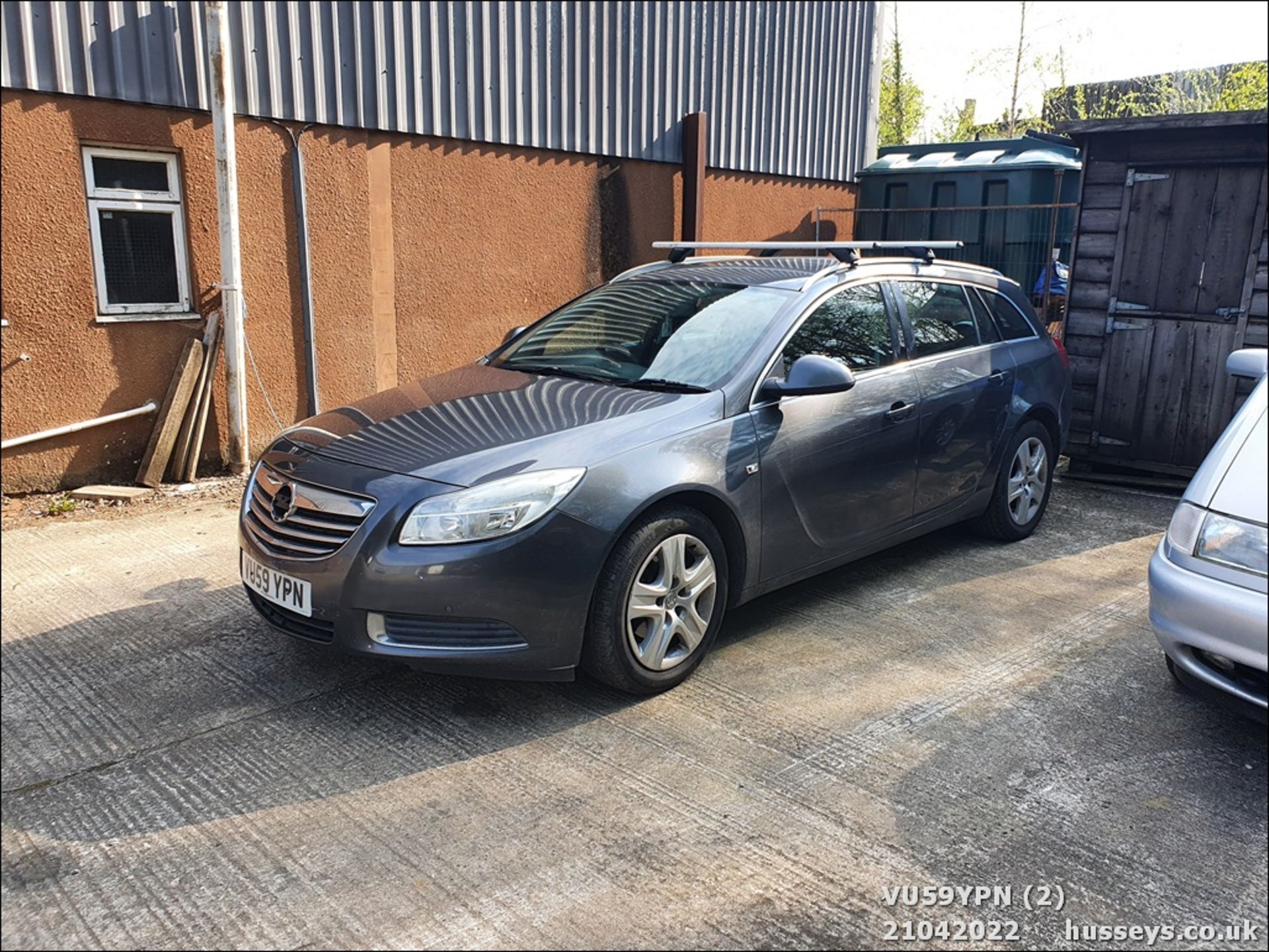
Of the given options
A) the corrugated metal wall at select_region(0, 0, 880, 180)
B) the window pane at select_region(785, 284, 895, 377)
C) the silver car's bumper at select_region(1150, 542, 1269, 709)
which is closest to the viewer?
the silver car's bumper at select_region(1150, 542, 1269, 709)

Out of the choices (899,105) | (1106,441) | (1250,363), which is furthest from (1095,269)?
(899,105)

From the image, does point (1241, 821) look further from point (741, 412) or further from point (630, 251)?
point (630, 251)

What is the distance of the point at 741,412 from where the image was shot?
3.94 m

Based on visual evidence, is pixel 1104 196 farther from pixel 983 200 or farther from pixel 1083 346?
pixel 983 200

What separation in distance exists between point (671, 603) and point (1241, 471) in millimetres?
1984

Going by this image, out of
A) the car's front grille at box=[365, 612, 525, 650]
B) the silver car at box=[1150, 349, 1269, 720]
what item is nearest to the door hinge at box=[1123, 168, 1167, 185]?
the silver car at box=[1150, 349, 1269, 720]

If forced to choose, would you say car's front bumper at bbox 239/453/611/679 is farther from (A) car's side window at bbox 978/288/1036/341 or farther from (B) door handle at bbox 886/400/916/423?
(A) car's side window at bbox 978/288/1036/341

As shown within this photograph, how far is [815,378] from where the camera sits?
3.92m

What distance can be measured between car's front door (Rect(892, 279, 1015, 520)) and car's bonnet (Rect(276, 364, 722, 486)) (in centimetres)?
142

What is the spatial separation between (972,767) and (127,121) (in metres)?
6.02

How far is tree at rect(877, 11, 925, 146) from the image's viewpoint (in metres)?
23.0

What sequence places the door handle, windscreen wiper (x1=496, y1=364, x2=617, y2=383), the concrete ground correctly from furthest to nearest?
the door handle < windscreen wiper (x1=496, y1=364, x2=617, y2=383) < the concrete ground

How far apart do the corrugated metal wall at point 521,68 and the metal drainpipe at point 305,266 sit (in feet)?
0.83

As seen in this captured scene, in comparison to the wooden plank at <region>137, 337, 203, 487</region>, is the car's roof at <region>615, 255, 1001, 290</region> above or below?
above
